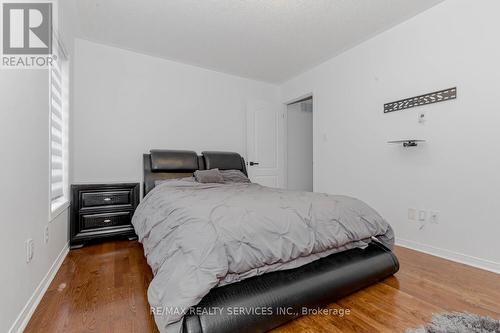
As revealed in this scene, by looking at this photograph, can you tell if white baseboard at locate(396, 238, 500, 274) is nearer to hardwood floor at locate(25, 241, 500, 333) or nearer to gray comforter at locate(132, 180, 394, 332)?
hardwood floor at locate(25, 241, 500, 333)

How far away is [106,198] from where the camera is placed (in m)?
2.88

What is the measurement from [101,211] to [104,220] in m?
0.11

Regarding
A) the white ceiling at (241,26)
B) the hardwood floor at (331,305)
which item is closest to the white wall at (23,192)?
the hardwood floor at (331,305)

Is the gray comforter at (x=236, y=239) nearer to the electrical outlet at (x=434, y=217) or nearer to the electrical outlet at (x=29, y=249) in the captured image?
the electrical outlet at (x=29, y=249)

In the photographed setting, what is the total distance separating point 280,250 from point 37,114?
1915mm

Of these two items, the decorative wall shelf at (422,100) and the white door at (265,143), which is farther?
the white door at (265,143)

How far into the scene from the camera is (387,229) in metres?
1.96

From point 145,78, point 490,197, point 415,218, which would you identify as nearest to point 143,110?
point 145,78

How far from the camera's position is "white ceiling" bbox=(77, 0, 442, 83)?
2.50 m

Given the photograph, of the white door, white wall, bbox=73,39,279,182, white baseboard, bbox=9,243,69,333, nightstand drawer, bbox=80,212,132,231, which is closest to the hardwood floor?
white baseboard, bbox=9,243,69,333

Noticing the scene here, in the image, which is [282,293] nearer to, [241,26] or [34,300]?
[34,300]

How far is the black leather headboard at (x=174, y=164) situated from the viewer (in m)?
3.22

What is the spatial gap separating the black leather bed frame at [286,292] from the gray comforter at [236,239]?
6 centimetres

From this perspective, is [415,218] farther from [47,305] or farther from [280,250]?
[47,305]
